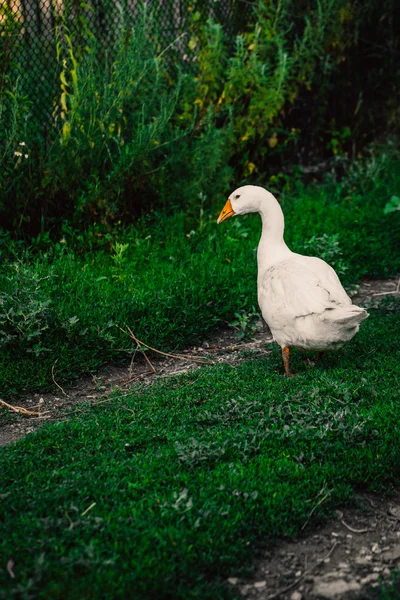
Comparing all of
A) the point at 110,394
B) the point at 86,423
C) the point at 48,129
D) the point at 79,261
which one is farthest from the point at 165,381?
the point at 48,129

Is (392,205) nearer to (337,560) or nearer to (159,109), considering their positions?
(159,109)

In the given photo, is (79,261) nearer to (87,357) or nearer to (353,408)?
(87,357)

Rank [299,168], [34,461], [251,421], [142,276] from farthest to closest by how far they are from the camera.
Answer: [299,168] < [142,276] < [251,421] < [34,461]

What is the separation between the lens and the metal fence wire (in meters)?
5.93

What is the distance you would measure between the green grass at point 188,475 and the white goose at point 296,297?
291 millimetres

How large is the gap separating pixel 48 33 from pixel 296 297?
3762mm

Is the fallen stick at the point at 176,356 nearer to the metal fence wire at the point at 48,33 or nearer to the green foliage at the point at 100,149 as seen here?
the green foliage at the point at 100,149

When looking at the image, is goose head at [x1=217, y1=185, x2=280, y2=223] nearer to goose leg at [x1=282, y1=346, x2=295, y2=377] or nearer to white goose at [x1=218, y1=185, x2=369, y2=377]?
white goose at [x1=218, y1=185, x2=369, y2=377]

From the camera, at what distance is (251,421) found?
391cm

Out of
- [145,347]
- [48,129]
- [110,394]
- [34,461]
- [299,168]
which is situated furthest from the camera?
[299,168]

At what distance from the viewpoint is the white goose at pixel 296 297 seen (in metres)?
4.16

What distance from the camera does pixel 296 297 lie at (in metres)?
4.33

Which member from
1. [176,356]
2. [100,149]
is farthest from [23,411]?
[100,149]

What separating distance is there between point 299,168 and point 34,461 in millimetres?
6156
